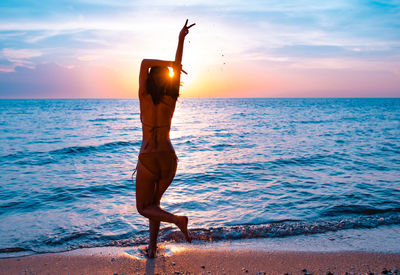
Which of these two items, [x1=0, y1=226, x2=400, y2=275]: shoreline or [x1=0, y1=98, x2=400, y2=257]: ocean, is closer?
[x1=0, y1=226, x2=400, y2=275]: shoreline

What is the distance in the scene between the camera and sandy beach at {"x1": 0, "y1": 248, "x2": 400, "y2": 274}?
3711 mm

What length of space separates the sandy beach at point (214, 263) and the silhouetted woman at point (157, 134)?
66 cm

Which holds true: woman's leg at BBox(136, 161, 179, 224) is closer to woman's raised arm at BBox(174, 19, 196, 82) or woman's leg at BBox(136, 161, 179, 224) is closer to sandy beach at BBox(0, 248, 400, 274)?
sandy beach at BBox(0, 248, 400, 274)

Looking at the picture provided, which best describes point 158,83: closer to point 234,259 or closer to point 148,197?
point 148,197

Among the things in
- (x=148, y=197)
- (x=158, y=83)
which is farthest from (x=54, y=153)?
(x=158, y=83)

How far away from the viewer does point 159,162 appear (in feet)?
11.7

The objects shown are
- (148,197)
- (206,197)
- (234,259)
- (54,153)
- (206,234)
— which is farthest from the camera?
(54,153)

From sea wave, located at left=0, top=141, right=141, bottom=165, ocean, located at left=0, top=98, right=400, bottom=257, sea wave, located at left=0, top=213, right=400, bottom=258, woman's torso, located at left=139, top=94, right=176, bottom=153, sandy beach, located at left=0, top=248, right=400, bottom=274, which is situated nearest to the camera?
woman's torso, located at left=139, top=94, right=176, bottom=153

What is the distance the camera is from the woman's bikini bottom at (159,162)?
354 cm

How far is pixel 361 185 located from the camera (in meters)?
8.27

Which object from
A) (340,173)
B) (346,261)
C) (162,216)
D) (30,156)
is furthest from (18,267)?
(30,156)

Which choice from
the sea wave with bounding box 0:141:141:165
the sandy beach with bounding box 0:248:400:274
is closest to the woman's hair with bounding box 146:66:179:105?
the sandy beach with bounding box 0:248:400:274

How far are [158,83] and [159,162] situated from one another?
3.10 feet

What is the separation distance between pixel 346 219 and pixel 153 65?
492cm
